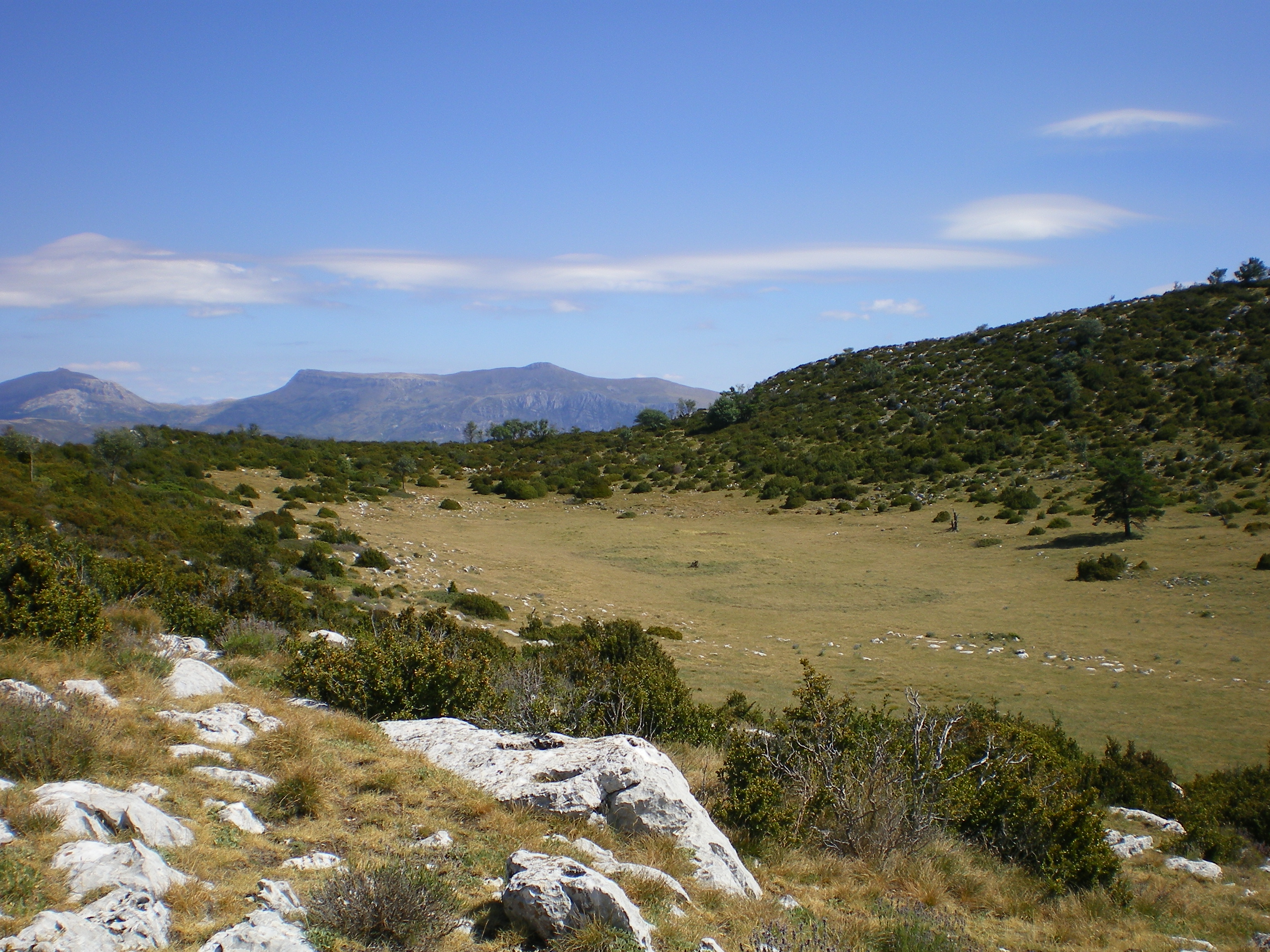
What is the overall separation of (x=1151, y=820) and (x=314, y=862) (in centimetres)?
888

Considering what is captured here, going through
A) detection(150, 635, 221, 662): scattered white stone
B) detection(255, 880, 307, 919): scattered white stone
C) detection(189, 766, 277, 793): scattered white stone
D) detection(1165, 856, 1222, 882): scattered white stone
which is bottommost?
detection(1165, 856, 1222, 882): scattered white stone

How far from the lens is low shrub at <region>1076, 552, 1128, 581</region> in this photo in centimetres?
2153

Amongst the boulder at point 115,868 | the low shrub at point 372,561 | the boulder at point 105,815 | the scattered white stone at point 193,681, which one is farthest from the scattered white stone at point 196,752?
the low shrub at point 372,561

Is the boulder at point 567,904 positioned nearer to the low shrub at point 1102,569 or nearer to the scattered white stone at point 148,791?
the scattered white stone at point 148,791

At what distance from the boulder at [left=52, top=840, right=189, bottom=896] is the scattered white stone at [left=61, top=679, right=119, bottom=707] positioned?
2.41 meters

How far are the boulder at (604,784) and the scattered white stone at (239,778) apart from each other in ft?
4.62

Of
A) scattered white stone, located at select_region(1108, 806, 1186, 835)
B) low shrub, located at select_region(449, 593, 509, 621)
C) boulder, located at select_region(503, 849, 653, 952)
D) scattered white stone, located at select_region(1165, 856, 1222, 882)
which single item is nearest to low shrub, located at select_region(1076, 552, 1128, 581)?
scattered white stone, located at select_region(1108, 806, 1186, 835)

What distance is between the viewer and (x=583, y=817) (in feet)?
17.9

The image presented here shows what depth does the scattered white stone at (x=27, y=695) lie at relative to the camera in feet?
16.6

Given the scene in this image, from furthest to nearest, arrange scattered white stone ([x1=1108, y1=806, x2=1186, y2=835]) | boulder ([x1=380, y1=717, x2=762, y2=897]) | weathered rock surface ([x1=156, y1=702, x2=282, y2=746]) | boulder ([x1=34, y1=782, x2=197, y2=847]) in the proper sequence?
scattered white stone ([x1=1108, y1=806, x2=1186, y2=835]) < weathered rock surface ([x1=156, y1=702, x2=282, y2=746]) < boulder ([x1=380, y1=717, x2=762, y2=897]) < boulder ([x1=34, y1=782, x2=197, y2=847])

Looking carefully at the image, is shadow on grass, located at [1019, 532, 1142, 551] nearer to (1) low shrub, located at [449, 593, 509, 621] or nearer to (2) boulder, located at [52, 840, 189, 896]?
(1) low shrub, located at [449, 593, 509, 621]

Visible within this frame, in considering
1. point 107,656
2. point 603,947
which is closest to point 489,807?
point 603,947

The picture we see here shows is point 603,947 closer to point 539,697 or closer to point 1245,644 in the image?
point 539,697

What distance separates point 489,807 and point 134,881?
7.53ft
